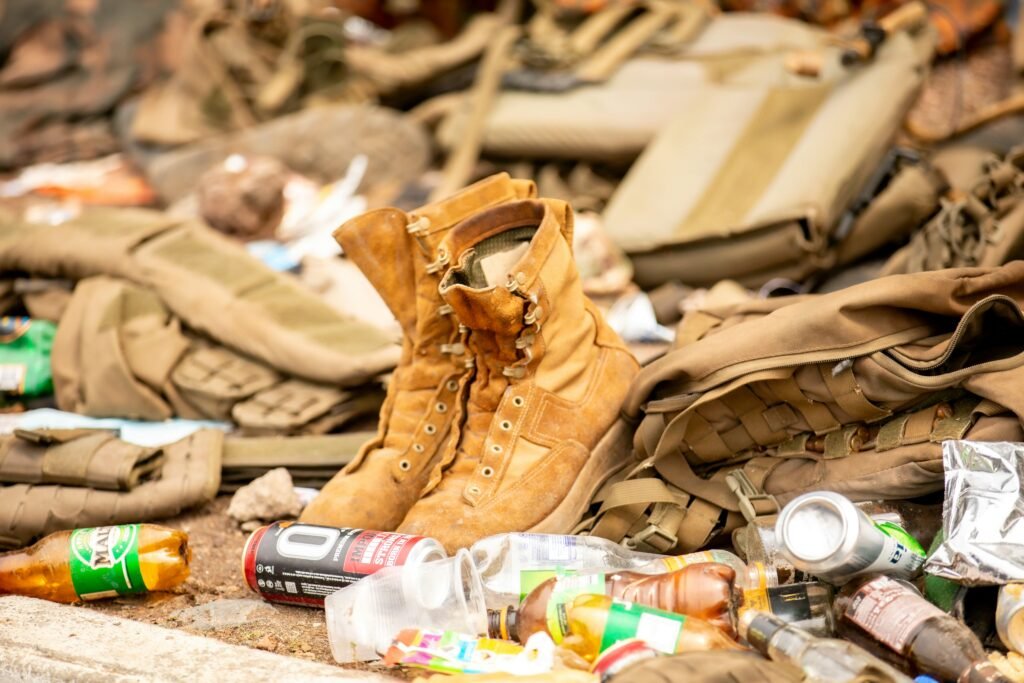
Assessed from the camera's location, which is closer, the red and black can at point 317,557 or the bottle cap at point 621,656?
the bottle cap at point 621,656

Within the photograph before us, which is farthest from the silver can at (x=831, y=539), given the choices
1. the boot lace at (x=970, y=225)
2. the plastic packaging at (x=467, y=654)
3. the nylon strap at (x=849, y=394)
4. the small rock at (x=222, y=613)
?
the boot lace at (x=970, y=225)

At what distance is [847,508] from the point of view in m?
1.79

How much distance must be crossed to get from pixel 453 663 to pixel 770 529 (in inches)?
27.8

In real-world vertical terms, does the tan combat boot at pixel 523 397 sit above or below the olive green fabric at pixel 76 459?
above

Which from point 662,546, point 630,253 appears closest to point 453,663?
point 662,546

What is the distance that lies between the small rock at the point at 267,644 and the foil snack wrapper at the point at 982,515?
1201 millimetres

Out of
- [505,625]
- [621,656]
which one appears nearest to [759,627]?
[621,656]

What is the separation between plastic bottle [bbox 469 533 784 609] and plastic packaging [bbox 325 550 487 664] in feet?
0.17

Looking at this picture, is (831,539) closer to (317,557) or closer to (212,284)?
(317,557)

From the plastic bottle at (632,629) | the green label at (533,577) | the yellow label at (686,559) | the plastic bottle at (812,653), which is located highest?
the plastic bottle at (812,653)

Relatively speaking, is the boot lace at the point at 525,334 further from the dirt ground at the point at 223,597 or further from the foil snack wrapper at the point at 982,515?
the foil snack wrapper at the point at 982,515

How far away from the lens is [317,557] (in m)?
2.19

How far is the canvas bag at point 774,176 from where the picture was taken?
3486mm

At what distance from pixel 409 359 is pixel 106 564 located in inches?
32.2
